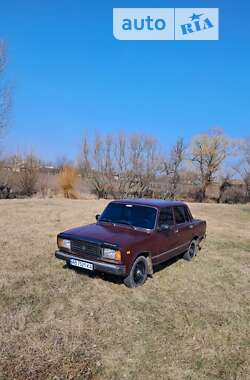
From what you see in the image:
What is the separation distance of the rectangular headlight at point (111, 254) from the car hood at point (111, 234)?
14 cm

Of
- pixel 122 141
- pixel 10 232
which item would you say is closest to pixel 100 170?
pixel 122 141

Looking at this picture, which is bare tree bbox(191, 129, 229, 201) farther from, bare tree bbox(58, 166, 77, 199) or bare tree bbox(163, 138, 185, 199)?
bare tree bbox(58, 166, 77, 199)

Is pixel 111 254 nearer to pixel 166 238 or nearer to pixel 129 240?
pixel 129 240

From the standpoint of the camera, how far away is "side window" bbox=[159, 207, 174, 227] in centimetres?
688

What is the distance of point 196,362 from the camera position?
3701mm

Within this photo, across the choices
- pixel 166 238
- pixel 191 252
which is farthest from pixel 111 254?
pixel 191 252

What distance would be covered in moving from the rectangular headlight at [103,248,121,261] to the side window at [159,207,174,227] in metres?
1.56

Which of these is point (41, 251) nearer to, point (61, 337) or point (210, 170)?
point (61, 337)

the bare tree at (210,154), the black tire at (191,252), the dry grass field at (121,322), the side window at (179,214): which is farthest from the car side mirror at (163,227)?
the bare tree at (210,154)

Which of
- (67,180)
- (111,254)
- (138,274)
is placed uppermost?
(67,180)

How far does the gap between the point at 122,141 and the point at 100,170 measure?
12.7ft

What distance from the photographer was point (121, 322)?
4.58 m

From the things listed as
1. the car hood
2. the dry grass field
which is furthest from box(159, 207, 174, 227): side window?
the dry grass field

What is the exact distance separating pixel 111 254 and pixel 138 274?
2.91ft
